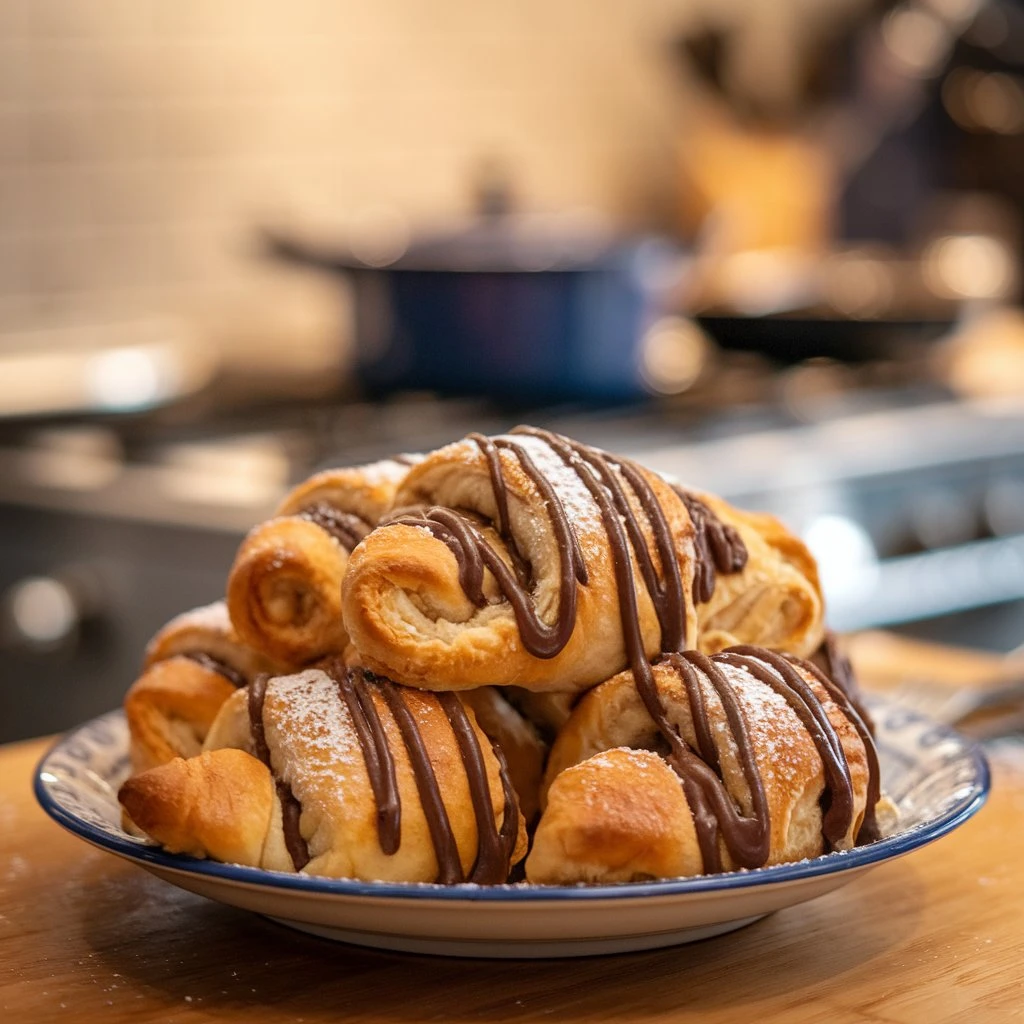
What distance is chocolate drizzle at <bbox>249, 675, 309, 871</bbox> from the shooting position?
752 millimetres

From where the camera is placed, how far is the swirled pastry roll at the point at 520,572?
774 millimetres

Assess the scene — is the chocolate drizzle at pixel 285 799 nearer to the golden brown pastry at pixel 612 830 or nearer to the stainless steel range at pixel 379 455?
the golden brown pastry at pixel 612 830

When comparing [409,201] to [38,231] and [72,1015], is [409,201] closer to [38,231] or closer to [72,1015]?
[38,231]

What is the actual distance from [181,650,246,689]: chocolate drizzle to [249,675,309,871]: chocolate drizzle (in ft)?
0.42

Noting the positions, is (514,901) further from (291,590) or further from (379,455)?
(379,455)

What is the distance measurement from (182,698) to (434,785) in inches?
8.3

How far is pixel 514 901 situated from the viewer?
2.27 ft

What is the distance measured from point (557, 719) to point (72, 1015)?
0.27m

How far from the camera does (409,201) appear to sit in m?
3.01

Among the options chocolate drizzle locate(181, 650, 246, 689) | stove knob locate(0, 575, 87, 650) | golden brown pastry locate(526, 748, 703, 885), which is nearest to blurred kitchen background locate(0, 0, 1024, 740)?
stove knob locate(0, 575, 87, 650)

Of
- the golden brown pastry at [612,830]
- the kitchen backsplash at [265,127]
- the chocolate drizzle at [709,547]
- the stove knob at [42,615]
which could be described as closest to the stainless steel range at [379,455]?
the stove knob at [42,615]

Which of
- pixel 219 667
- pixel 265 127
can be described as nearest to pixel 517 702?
pixel 219 667

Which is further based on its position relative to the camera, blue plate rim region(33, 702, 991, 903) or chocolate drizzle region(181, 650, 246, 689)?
chocolate drizzle region(181, 650, 246, 689)

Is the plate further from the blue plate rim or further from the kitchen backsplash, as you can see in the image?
the kitchen backsplash
